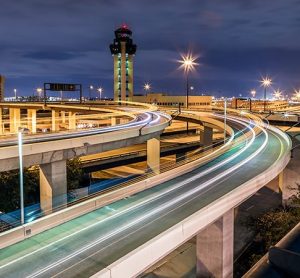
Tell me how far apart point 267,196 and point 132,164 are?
23.3m

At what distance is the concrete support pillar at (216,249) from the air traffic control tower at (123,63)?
407ft

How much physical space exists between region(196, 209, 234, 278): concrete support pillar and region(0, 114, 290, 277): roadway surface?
256cm

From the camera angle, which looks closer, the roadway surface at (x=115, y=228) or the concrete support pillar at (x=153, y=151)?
the roadway surface at (x=115, y=228)

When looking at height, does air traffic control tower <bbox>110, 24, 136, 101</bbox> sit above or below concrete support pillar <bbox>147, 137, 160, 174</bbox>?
above

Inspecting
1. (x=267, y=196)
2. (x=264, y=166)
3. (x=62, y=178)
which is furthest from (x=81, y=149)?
(x=267, y=196)

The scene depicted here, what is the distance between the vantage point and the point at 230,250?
77.7 feet

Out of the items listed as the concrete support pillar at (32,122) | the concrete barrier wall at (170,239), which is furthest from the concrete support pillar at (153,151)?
the concrete support pillar at (32,122)

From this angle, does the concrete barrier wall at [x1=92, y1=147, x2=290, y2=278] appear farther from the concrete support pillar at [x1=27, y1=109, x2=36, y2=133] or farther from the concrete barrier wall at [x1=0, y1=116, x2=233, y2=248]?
the concrete support pillar at [x1=27, y1=109, x2=36, y2=133]

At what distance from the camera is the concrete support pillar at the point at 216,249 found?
901 inches

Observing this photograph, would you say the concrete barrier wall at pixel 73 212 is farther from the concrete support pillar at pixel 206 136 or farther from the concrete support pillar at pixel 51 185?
the concrete support pillar at pixel 206 136

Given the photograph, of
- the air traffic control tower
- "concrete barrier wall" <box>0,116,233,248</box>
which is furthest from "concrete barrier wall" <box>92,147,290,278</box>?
the air traffic control tower

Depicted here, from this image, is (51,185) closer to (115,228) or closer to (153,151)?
(115,228)

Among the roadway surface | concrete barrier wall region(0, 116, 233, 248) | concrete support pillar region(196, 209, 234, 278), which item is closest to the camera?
the roadway surface

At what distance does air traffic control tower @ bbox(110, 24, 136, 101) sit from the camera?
145762mm
